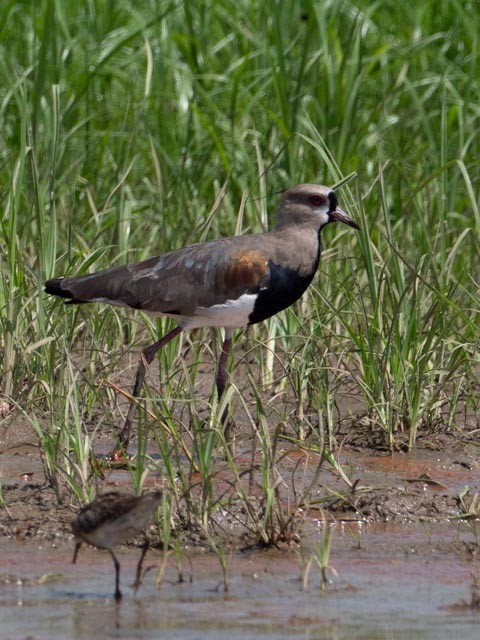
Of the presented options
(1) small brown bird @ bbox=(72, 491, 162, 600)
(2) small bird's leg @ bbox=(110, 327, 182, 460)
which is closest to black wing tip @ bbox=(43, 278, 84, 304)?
(2) small bird's leg @ bbox=(110, 327, 182, 460)

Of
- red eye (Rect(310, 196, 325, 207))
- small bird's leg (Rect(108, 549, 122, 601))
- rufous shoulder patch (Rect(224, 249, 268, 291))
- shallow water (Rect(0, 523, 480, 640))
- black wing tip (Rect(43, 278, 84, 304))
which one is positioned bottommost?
shallow water (Rect(0, 523, 480, 640))

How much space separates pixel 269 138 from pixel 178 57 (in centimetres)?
154

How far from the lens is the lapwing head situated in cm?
620

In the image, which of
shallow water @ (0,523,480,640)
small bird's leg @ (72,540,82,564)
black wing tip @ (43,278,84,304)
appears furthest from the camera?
black wing tip @ (43,278,84,304)

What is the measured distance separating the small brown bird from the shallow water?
6.7 inches

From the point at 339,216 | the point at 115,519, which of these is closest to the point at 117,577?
the point at 115,519

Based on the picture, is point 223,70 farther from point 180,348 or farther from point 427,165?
point 180,348

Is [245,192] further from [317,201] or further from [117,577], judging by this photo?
[117,577]

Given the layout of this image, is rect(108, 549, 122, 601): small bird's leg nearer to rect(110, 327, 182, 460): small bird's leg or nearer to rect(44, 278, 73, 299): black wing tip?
rect(110, 327, 182, 460): small bird's leg

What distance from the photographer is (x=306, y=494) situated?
450 cm

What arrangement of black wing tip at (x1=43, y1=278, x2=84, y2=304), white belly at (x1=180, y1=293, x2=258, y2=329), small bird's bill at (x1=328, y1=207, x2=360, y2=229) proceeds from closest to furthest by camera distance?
black wing tip at (x1=43, y1=278, x2=84, y2=304) → white belly at (x1=180, y1=293, x2=258, y2=329) → small bird's bill at (x1=328, y1=207, x2=360, y2=229)

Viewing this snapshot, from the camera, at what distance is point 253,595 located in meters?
4.05

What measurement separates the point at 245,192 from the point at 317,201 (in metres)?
0.40

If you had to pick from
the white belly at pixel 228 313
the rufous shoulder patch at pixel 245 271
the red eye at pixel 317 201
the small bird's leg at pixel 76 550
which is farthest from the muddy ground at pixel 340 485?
the red eye at pixel 317 201
